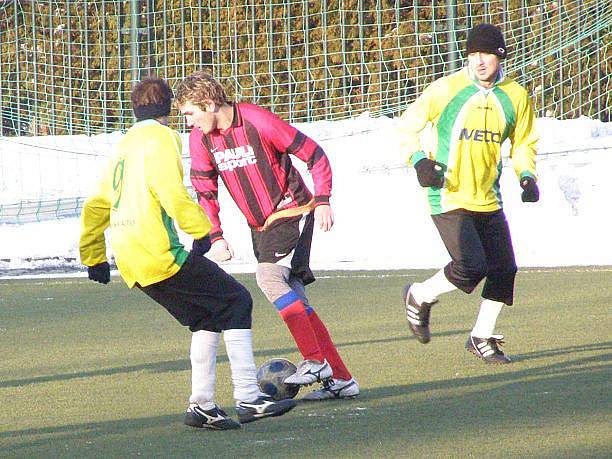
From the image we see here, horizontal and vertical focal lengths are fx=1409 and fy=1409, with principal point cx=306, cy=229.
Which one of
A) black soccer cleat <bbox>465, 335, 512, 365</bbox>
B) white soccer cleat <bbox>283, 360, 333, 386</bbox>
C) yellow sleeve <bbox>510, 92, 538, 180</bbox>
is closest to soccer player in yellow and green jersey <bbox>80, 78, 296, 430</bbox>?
white soccer cleat <bbox>283, 360, 333, 386</bbox>

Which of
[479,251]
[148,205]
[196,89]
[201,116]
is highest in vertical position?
[196,89]

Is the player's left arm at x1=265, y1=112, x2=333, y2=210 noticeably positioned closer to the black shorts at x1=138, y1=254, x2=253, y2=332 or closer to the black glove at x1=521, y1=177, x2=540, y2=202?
the black shorts at x1=138, y1=254, x2=253, y2=332

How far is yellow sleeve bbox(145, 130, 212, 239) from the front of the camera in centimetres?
582

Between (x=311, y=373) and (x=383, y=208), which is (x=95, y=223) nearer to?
(x=311, y=373)

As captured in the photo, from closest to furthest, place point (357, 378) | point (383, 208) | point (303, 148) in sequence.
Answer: point (303, 148), point (357, 378), point (383, 208)

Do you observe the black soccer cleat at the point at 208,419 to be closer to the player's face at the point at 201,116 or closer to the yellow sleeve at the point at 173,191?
the yellow sleeve at the point at 173,191

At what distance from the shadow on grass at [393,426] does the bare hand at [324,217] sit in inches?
33.2

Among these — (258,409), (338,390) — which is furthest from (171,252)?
(338,390)

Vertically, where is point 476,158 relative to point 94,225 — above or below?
above

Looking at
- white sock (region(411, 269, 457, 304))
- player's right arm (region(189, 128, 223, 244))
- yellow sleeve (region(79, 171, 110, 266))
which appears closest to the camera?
yellow sleeve (region(79, 171, 110, 266))

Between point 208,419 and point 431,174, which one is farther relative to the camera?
point 431,174

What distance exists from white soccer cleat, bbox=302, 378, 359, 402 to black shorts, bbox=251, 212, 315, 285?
58 cm

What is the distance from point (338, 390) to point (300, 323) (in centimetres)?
37

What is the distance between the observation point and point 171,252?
5984mm
